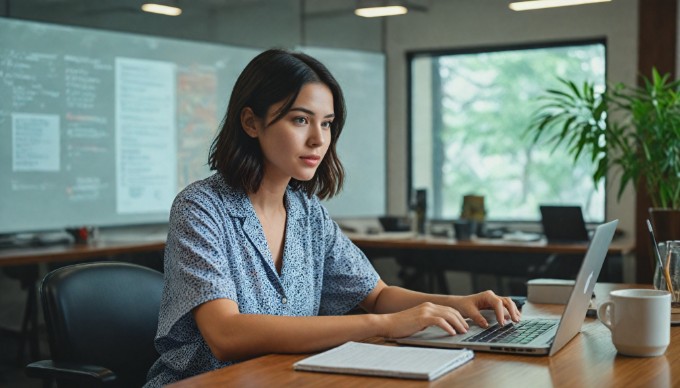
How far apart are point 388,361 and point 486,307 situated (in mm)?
495

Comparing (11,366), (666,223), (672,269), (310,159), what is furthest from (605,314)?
(11,366)

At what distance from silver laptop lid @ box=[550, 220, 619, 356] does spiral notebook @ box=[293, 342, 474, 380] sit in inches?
7.4

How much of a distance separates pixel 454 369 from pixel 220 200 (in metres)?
0.71

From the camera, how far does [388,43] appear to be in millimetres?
7207

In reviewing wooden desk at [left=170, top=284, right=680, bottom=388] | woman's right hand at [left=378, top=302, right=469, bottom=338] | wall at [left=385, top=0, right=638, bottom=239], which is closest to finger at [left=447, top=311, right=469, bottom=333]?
woman's right hand at [left=378, top=302, right=469, bottom=338]

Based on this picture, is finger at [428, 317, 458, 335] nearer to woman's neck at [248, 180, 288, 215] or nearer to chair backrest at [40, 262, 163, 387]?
woman's neck at [248, 180, 288, 215]

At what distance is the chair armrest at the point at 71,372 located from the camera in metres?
1.88

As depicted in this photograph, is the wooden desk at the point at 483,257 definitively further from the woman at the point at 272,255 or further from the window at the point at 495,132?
the woman at the point at 272,255

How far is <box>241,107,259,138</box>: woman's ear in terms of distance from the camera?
2014 mm

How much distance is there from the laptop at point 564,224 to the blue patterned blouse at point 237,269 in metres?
3.22

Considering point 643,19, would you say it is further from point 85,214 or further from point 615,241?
point 85,214

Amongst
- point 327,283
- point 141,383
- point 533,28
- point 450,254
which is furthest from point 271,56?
point 533,28

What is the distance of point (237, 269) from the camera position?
1.92m

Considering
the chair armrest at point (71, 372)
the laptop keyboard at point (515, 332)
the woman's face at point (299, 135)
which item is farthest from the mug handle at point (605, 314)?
the chair armrest at point (71, 372)
